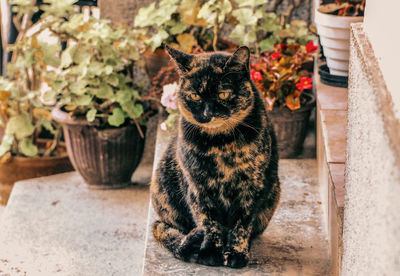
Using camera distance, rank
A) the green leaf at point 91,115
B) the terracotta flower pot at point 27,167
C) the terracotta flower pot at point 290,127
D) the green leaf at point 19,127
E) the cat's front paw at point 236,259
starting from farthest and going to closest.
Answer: the terracotta flower pot at point 27,167
the green leaf at point 19,127
the green leaf at point 91,115
the terracotta flower pot at point 290,127
the cat's front paw at point 236,259

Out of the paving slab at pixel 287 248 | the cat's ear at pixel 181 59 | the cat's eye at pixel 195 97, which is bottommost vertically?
the paving slab at pixel 287 248

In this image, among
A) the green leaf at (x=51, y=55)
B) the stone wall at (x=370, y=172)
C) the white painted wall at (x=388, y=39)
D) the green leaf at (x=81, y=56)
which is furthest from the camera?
the green leaf at (x=51, y=55)

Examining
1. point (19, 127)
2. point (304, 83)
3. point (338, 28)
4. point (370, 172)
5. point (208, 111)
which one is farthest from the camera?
point (19, 127)

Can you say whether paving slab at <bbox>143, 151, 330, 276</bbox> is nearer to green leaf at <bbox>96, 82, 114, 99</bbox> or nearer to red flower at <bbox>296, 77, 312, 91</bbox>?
red flower at <bbox>296, 77, 312, 91</bbox>

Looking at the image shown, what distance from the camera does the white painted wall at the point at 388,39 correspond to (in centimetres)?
97

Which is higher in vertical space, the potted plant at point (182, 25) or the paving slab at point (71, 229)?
the potted plant at point (182, 25)

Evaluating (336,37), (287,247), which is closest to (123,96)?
(336,37)

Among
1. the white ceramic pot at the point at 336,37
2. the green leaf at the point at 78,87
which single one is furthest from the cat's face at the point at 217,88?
the green leaf at the point at 78,87

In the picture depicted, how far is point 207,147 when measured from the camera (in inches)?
71.7

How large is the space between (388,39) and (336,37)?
5.44 feet

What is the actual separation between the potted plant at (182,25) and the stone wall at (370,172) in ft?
5.75

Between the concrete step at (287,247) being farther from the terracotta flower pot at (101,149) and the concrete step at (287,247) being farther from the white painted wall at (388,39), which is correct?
the terracotta flower pot at (101,149)

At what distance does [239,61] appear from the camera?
1.77 metres

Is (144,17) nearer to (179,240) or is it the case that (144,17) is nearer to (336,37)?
(336,37)
